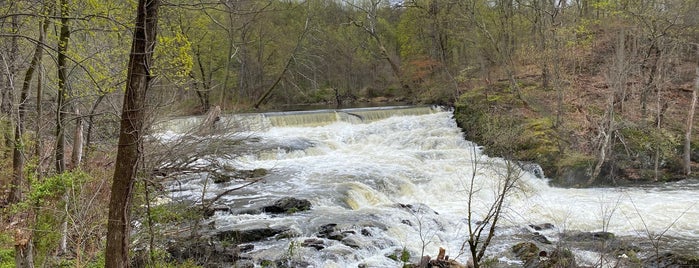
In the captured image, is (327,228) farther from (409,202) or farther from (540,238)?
(540,238)

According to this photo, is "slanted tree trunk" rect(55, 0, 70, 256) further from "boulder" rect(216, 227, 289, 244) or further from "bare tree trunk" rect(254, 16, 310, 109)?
"bare tree trunk" rect(254, 16, 310, 109)

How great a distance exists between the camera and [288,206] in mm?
10289

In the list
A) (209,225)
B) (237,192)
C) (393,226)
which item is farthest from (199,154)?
(393,226)

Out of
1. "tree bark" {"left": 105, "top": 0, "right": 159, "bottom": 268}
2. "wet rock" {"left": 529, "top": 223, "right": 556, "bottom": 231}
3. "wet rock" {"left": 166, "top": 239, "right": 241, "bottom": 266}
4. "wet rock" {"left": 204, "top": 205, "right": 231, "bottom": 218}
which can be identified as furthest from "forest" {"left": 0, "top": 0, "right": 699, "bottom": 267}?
"wet rock" {"left": 529, "top": 223, "right": 556, "bottom": 231}

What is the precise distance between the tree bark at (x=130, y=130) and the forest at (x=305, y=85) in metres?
0.01

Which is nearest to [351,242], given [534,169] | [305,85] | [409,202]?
[409,202]

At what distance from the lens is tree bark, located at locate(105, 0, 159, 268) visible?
3525 mm

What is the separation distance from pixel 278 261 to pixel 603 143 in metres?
10.2

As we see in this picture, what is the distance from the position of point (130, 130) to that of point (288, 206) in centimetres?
689

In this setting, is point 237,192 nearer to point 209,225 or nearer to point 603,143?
point 209,225

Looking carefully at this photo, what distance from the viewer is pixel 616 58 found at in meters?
13.4

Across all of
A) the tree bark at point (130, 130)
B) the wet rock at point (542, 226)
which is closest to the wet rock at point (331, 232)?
the wet rock at point (542, 226)

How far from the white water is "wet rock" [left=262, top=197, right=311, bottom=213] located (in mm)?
300

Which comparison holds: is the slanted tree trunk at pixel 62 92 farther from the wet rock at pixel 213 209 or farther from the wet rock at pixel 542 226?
the wet rock at pixel 542 226
